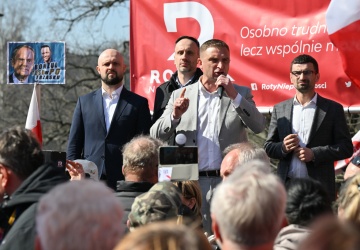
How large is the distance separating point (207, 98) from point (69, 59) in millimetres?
21959

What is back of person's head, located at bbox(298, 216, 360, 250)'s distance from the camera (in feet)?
7.45

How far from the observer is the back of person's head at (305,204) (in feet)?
14.2

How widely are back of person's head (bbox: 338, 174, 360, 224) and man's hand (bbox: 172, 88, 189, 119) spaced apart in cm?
241

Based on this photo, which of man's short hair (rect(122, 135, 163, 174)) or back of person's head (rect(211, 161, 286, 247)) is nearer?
back of person's head (rect(211, 161, 286, 247))

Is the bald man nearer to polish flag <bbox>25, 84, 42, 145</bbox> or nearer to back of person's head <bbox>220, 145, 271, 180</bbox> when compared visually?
polish flag <bbox>25, 84, 42, 145</bbox>

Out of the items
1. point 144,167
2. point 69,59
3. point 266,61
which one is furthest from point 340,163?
point 69,59

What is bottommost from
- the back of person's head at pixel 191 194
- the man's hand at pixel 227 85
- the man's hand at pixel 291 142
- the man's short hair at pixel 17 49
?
the back of person's head at pixel 191 194

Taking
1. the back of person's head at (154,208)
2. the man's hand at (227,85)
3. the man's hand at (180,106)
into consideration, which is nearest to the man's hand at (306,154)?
the man's hand at (227,85)

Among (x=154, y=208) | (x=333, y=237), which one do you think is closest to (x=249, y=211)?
(x=333, y=237)

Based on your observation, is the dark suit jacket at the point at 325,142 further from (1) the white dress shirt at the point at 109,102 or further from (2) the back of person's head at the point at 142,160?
(2) the back of person's head at the point at 142,160

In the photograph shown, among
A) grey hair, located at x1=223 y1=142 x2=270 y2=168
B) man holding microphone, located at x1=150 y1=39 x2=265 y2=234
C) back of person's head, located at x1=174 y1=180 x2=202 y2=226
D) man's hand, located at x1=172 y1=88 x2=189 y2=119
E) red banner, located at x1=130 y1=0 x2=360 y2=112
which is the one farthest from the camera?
red banner, located at x1=130 y1=0 x2=360 y2=112

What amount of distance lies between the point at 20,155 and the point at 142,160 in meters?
1.07

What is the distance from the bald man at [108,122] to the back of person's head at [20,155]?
3267mm

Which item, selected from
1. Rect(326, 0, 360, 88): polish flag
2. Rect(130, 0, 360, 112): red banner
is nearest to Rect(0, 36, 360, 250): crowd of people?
Rect(326, 0, 360, 88): polish flag
